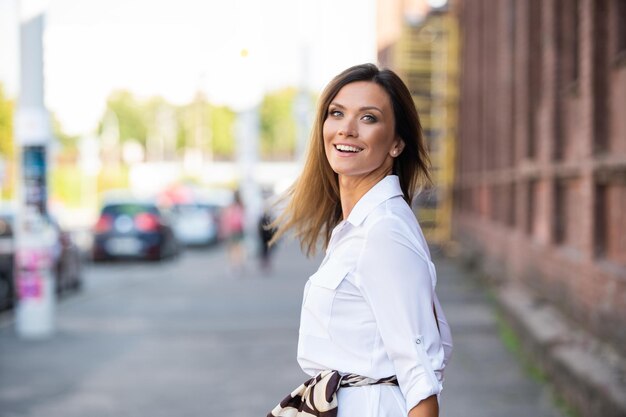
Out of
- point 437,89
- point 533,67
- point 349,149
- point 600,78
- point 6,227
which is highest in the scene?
point 437,89

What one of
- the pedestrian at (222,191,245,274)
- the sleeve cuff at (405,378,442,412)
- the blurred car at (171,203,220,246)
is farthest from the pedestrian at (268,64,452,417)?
the blurred car at (171,203,220,246)

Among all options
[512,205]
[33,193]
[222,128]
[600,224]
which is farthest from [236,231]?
[222,128]

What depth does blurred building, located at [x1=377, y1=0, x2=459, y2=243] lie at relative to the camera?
28.9 meters

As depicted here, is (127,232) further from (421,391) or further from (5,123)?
(5,123)

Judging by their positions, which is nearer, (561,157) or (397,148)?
(397,148)

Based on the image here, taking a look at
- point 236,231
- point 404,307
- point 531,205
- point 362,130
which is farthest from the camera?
point 236,231

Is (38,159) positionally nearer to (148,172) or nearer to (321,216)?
(321,216)

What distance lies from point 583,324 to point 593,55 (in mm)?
2419

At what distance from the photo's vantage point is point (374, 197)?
8.87 ft

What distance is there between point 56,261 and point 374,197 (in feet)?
49.4

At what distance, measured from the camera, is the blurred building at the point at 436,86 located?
94.8 feet

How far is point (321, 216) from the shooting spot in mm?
3162

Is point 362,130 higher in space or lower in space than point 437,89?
lower

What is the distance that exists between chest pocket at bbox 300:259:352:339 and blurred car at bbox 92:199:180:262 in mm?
22736
